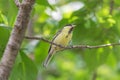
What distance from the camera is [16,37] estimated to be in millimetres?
Result: 1476

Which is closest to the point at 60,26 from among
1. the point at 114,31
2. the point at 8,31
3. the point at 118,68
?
the point at 114,31

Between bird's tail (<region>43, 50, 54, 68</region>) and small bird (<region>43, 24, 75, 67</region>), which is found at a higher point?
small bird (<region>43, 24, 75, 67</region>)

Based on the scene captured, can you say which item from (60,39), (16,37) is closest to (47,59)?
(60,39)

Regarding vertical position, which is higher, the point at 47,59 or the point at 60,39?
the point at 60,39

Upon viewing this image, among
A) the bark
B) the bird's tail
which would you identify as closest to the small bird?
the bird's tail

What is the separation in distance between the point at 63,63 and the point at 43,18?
1471 mm

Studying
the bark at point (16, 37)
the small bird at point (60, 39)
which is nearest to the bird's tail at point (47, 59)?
the small bird at point (60, 39)

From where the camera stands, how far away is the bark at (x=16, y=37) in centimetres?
147

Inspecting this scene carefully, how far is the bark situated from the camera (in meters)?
1.47

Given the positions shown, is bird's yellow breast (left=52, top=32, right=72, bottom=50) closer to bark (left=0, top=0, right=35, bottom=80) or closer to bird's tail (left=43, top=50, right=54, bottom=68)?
bird's tail (left=43, top=50, right=54, bottom=68)

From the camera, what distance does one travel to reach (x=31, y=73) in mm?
2080

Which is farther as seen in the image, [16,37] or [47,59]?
[47,59]

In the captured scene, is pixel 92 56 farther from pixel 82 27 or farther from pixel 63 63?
pixel 63 63

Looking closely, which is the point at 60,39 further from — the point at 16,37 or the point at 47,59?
the point at 16,37
